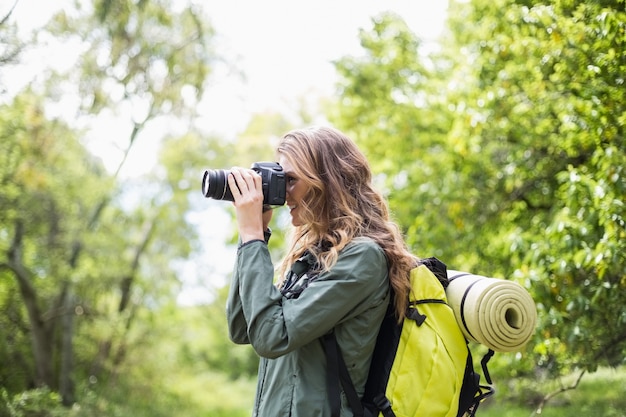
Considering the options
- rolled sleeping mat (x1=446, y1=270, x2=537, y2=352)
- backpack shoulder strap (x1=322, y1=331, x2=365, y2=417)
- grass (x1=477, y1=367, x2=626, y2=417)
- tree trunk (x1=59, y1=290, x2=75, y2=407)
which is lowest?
tree trunk (x1=59, y1=290, x2=75, y2=407)

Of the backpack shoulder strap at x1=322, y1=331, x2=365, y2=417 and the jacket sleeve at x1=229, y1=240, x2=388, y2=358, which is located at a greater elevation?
the jacket sleeve at x1=229, y1=240, x2=388, y2=358

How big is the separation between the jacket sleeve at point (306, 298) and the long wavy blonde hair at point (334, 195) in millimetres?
88

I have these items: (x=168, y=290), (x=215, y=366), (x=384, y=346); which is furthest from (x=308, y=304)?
(x=215, y=366)

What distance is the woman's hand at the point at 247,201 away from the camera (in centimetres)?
182

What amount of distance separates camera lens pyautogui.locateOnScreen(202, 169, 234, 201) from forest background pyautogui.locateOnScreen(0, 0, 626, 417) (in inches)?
73.2

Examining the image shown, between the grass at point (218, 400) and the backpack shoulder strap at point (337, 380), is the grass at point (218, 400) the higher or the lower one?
the lower one

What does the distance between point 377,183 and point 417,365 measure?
20.1ft

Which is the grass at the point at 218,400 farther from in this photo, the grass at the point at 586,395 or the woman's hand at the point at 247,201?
the woman's hand at the point at 247,201

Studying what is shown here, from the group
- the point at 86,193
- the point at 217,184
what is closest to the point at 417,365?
the point at 217,184

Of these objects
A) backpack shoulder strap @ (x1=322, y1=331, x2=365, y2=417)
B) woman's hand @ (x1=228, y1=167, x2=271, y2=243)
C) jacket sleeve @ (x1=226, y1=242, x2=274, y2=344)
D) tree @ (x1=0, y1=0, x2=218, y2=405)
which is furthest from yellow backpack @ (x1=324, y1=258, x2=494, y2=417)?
tree @ (x1=0, y1=0, x2=218, y2=405)

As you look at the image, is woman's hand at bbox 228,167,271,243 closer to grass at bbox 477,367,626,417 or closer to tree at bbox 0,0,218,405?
grass at bbox 477,367,626,417

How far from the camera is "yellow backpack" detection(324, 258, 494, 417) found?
168 centimetres

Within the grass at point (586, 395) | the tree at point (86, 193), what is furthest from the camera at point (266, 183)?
the tree at point (86, 193)

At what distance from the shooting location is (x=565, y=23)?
11.1ft
